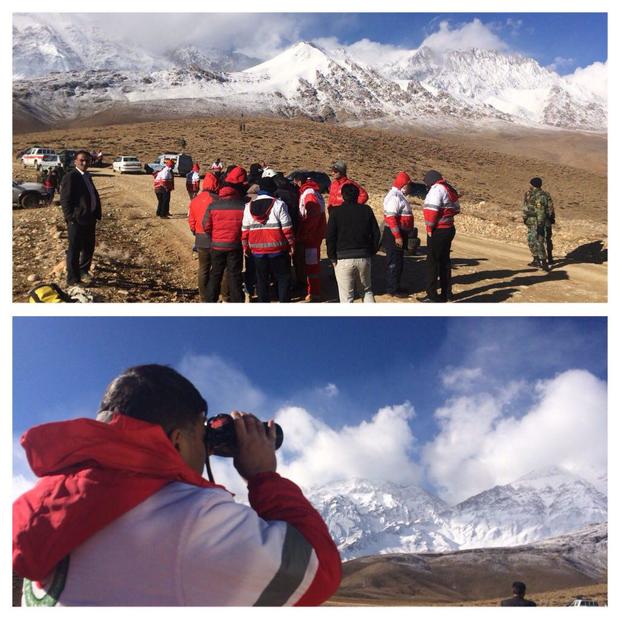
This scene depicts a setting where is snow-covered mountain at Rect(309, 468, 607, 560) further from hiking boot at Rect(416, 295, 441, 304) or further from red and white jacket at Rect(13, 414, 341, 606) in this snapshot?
hiking boot at Rect(416, 295, 441, 304)

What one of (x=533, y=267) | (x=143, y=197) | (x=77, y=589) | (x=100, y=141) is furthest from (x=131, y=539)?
(x=100, y=141)

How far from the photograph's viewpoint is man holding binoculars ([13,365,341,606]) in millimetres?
2549

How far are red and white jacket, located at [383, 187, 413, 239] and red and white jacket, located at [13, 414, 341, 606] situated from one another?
6.14 metres

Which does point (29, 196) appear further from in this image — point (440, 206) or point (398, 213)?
point (440, 206)

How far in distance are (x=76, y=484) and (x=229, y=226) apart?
495cm

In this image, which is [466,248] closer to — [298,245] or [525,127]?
[298,245]

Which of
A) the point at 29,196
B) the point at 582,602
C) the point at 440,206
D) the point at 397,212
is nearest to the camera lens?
the point at 582,602

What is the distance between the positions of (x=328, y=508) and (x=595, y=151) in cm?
10181

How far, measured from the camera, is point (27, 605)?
277cm

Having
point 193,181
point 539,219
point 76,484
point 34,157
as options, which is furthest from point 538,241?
point 34,157

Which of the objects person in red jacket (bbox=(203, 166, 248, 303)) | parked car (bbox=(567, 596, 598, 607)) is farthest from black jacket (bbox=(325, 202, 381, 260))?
parked car (bbox=(567, 596, 598, 607))

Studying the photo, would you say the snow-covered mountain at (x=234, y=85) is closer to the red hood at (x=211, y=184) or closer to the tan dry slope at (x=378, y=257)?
the tan dry slope at (x=378, y=257)

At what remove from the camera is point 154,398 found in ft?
9.25

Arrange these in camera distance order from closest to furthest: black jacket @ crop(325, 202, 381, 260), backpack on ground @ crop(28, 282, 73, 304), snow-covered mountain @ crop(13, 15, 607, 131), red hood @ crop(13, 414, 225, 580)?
red hood @ crop(13, 414, 225, 580), backpack on ground @ crop(28, 282, 73, 304), black jacket @ crop(325, 202, 381, 260), snow-covered mountain @ crop(13, 15, 607, 131)
